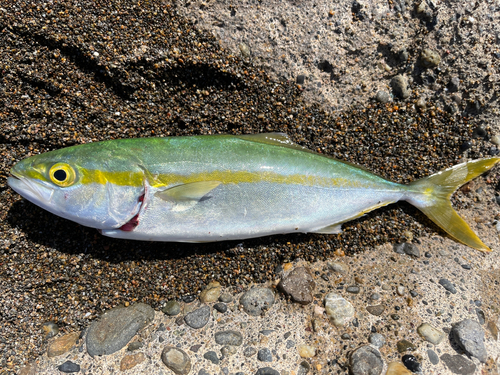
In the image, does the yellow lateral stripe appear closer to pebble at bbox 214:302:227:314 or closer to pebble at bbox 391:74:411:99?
pebble at bbox 214:302:227:314

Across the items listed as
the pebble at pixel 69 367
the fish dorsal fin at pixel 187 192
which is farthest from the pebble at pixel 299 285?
the pebble at pixel 69 367

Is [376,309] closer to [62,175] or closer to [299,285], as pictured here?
[299,285]

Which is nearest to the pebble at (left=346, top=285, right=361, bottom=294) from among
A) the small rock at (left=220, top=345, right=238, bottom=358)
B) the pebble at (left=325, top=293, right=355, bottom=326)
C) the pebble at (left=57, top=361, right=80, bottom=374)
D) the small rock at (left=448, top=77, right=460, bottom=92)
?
the pebble at (left=325, top=293, right=355, bottom=326)

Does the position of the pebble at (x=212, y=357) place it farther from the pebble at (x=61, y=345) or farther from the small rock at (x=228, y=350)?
the pebble at (x=61, y=345)

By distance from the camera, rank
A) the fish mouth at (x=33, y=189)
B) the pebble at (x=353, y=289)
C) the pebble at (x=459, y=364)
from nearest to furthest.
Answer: the fish mouth at (x=33, y=189) → the pebble at (x=459, y=364) → the pebble at (x=353, y=289)

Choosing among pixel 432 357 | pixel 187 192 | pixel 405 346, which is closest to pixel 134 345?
pixel 187 192

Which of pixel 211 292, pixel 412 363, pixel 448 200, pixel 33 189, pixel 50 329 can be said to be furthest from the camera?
pixel 448 200
